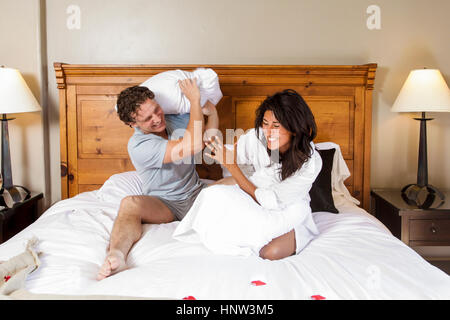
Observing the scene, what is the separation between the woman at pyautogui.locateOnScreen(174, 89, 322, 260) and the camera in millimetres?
1564

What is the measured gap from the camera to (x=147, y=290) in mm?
1173

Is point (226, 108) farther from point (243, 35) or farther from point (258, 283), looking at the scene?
point (258, 283)

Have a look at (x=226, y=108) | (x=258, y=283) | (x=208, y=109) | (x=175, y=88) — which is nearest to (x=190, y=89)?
(x=175, y=88)

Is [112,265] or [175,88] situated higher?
[175,88]

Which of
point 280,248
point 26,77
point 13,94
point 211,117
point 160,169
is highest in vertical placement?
point 26,77

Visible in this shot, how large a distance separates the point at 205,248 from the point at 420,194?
5.05 feet

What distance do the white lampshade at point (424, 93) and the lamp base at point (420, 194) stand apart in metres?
0.48

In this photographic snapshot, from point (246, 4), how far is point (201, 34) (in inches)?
14.0

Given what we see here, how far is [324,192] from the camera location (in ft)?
7.07

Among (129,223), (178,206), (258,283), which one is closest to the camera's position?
(258,283)

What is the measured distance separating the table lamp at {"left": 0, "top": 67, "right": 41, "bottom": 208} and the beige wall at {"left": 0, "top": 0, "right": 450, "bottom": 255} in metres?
0.23

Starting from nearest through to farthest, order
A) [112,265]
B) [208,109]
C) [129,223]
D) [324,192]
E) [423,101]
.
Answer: [112,265] → [129,223] → [324,192] → [208,109] → [423,101]

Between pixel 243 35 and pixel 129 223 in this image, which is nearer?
pixel 129 223

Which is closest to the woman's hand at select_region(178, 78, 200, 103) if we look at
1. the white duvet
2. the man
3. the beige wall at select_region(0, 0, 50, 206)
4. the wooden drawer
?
the man
